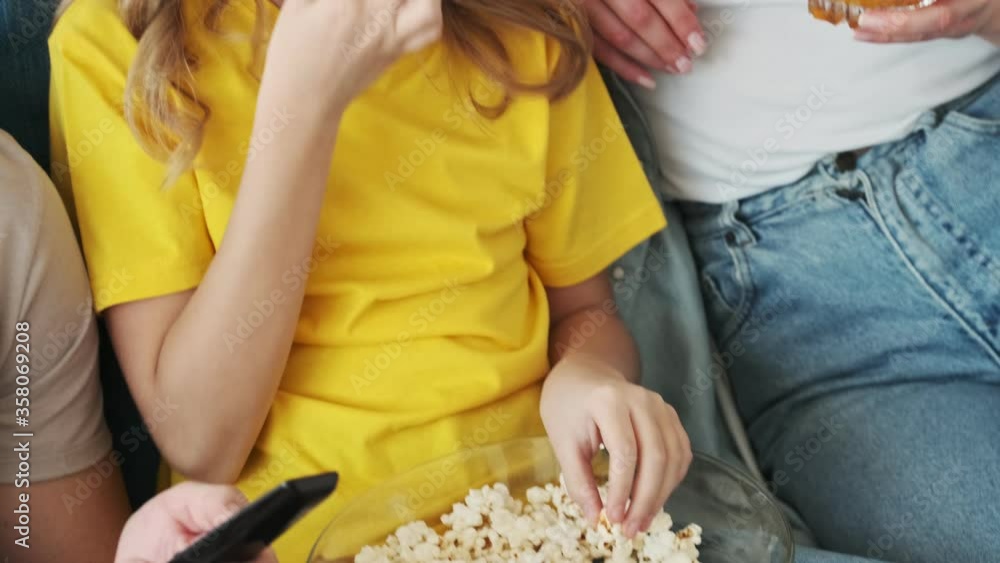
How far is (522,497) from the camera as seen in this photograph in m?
0.88

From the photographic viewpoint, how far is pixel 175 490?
0.76 meters

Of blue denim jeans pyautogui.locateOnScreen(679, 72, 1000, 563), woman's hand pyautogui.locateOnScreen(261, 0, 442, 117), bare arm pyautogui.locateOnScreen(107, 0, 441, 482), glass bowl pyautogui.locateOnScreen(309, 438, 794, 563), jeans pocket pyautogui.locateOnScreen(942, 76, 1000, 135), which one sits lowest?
blue denim jeans pyautogui.locateOnScreen(679, 72, 1000, 563)

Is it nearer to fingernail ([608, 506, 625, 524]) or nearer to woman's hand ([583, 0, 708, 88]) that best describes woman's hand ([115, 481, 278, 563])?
fingernail ([608, 506, 625, 524])

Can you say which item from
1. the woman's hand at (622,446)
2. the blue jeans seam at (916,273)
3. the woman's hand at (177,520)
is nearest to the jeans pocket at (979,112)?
the blue jeans seam at (916,273)

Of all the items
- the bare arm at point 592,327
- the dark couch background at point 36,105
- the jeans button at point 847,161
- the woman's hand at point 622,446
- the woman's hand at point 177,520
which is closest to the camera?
the woman's hand at point 177,520

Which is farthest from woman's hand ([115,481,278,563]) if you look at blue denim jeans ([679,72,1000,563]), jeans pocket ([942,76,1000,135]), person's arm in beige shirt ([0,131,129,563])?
jeans pocket ([942,76,1000,135])

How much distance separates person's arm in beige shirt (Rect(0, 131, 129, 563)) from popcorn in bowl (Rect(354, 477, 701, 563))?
0.97 feet

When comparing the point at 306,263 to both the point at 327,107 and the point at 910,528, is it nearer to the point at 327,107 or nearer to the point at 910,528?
the point at 327,107

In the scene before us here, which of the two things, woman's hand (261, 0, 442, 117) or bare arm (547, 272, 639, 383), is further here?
bare arm (547, 272, 639, 383)

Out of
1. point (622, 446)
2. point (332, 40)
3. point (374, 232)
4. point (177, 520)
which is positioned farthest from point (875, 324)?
point (177, 520)

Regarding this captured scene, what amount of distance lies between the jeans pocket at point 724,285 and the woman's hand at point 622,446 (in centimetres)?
34

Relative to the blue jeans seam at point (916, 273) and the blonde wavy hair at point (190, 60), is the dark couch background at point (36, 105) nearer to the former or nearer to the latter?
the blonde wavy hair at point (190, 60)

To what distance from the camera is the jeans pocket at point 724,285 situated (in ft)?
4.04

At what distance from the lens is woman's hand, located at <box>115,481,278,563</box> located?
726 millimetres
